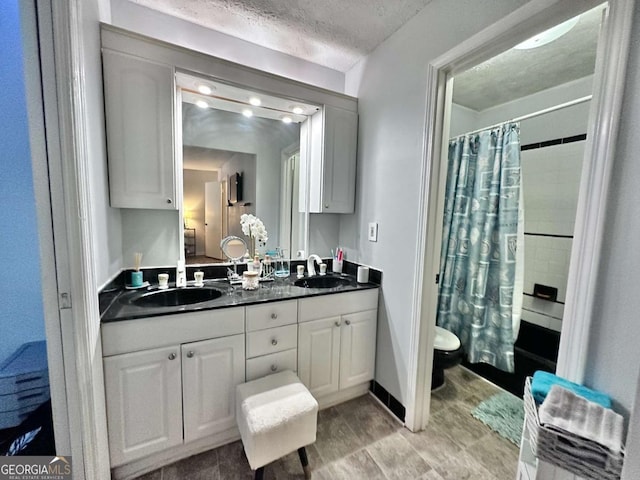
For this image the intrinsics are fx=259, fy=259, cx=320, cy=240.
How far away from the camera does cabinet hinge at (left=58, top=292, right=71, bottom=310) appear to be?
3.28 ft

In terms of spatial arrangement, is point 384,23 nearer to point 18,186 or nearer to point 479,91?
point 479,91

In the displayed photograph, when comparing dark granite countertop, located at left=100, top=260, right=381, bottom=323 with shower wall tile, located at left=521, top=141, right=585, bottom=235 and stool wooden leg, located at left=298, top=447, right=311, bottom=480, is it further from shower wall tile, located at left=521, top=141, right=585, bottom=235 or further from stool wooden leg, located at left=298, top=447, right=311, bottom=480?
shower wall tile, located at left=521, top=141, right=585, bottom=235

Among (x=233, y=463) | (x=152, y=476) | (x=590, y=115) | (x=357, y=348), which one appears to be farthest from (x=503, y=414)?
(x=152, y=476)

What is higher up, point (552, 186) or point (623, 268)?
point (552, 186)

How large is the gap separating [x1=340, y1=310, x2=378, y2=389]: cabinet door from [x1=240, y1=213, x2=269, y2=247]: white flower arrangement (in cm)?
84

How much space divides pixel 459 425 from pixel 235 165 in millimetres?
2326

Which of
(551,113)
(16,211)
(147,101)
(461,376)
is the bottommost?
(461,376)

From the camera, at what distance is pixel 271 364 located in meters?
1.52

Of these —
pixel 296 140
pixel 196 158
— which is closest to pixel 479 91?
pixel 296 140

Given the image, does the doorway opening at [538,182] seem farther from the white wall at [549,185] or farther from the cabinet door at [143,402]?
the cabinet door at [143,402]

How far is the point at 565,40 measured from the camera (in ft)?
5.24

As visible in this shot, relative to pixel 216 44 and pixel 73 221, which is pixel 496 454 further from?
pixel 216 44

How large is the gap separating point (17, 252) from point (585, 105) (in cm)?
360

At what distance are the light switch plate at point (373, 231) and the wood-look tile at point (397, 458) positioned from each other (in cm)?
123
